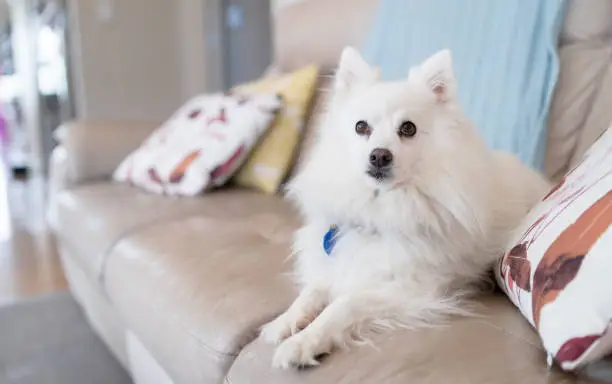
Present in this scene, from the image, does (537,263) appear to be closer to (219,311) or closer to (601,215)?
(601,215)

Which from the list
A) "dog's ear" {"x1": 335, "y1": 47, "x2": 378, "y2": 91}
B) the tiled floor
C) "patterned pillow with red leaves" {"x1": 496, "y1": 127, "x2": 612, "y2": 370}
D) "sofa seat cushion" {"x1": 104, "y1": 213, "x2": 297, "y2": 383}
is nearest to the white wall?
the tiled floor

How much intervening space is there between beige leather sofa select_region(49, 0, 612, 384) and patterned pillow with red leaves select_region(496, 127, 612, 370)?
0.06 meters

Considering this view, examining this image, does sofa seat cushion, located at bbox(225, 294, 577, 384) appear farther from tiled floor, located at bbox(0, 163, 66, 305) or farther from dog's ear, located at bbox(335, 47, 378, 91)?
tiled floor, located at bbox(0, 163, 66, 305)

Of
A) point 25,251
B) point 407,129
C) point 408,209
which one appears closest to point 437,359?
point 408,209

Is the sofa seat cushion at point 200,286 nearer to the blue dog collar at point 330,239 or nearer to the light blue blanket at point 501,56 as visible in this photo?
the blue dog collar at point 330,239

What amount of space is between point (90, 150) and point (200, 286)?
119 centimetres

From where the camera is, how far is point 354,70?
1.07 meters

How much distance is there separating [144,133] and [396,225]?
1522mm

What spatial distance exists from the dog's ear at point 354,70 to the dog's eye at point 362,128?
0.34 ft

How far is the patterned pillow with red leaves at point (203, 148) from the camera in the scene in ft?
5.84

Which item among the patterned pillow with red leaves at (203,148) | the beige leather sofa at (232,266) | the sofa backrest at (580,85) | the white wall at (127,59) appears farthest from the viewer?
the white wall at (127,59)

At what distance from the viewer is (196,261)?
118cm

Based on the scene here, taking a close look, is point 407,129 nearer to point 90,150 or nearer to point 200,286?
point 200,286

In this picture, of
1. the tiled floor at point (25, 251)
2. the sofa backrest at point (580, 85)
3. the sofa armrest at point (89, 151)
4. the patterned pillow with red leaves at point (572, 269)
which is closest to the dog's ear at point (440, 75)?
the patterned pillow with red leaves at point (572, 269)
